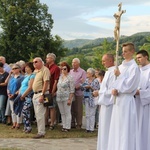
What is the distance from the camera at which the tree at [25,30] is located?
51031mm

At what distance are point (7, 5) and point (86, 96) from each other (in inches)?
1788

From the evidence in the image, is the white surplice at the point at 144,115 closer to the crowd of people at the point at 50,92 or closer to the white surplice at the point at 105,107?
the white surplice at the point at 105,107

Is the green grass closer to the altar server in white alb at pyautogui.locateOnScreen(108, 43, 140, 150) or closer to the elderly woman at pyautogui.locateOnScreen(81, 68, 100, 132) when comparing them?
the elderly woman at pyautogui.locateOnScreen(81, 68, 100, 132)

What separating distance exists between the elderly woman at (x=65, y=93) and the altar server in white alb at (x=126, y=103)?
3.87m

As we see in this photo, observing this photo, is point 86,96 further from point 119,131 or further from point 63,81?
point 119,131

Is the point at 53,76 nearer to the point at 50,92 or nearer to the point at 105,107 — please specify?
the point at 50,92

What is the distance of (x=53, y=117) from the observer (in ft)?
37.7

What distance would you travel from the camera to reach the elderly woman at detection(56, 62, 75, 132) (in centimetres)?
1101

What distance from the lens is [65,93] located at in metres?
11.0

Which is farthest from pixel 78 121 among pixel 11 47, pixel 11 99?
pixel 11 47

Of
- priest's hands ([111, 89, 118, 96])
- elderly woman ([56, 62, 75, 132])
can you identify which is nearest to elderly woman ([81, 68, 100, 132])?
elderly woman ([56, 62, 75, 132])

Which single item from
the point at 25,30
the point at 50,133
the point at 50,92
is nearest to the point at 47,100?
the point at 50,133

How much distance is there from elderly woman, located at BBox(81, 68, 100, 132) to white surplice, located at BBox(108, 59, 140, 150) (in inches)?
155

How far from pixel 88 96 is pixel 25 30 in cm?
4314
